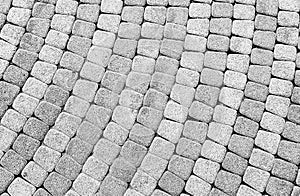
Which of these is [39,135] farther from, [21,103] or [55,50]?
[55,50]

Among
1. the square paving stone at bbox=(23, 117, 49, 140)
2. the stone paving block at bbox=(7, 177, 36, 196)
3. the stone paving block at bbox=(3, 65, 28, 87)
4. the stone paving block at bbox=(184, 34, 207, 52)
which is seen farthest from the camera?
the stone paving block at bbox=(184, 34, 207, 52)

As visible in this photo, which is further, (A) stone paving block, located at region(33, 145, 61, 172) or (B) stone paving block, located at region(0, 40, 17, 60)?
(B) stone paving block, located at region(0, 40, 17, 60)

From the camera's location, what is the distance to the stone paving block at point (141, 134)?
144 inches

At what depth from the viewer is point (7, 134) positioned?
365 centimetres

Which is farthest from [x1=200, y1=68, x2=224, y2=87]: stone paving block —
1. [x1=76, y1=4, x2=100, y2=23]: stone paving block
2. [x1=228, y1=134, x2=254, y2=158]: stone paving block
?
[x1=76, y1=4, x2=100, y2=23]: stone paving block

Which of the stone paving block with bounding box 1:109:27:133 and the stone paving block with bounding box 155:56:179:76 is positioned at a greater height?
the stone paving block with bounding box 155:56:179:76

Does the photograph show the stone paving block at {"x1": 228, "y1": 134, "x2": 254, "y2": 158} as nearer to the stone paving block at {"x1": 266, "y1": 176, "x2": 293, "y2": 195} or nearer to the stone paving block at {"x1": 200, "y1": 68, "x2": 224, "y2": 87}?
the stone paving block at {"x1": 266, "y1": 176, "x2": 293, "y2": 195}

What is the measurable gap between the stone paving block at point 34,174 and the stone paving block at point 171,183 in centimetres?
82

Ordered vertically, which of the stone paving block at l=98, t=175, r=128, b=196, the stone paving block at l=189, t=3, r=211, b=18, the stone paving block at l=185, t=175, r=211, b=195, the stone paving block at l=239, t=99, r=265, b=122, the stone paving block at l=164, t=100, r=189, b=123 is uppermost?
the stone paving block at l=189, t=3, r=211, b=18

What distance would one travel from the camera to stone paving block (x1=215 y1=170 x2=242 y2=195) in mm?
3588

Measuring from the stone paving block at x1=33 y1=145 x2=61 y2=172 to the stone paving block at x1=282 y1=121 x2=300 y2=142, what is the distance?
164 centimetres

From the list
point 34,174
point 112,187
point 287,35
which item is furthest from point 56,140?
point 287,35

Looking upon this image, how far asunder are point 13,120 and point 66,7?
3.21 feet

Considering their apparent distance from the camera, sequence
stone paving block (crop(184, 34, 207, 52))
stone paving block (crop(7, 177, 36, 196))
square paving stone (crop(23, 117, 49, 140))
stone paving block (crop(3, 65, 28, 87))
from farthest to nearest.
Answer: stone paving block (crop(184, 34, 207, 52)), stone paving block (crop(3, 65, 28, 87)), square paving stone (crop(23, 117, 49, 140)), stone paving block (crop(7, 177, 36, 196))
